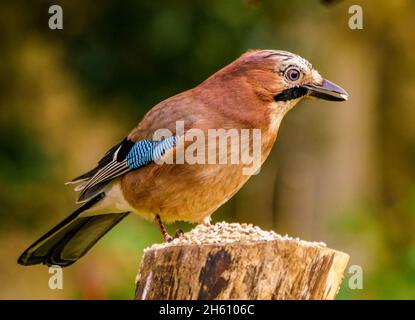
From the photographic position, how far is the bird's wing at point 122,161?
5.73m

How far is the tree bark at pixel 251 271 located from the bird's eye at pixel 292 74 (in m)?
1.42

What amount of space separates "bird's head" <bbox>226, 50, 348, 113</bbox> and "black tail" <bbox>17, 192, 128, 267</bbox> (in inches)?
48.8

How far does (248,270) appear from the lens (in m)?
4.56

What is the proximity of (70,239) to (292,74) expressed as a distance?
71.0 inches

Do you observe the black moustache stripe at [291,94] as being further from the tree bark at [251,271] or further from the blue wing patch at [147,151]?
the tree bark at [251,271]

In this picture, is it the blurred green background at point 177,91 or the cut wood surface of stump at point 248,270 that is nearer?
the cut wood surface of stump at point 248,270

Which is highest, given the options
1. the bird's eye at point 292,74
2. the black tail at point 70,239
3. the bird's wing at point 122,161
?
the bird's eye at point 292,74

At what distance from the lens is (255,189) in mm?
10656

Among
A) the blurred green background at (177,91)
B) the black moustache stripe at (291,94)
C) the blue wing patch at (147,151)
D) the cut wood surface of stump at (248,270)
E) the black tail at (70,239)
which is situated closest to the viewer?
the cut wood surface of stump at (248,270)

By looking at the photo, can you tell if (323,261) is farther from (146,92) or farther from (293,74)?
(146,92)

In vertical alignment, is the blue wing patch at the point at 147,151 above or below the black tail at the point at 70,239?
above

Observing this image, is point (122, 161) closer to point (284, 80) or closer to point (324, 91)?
point (284, 80)
